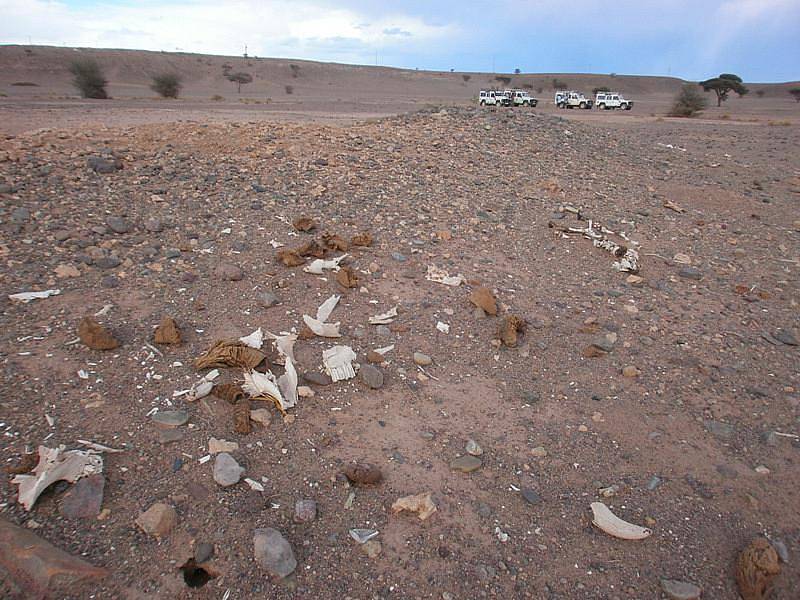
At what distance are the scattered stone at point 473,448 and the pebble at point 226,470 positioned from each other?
1067mm

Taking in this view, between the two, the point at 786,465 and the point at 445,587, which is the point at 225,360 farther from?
the point at 786,465

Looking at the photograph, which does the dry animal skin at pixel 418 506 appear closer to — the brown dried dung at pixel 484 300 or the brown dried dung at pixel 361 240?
the brown dried dung at pixel 484 300

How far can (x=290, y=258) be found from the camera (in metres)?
4.14

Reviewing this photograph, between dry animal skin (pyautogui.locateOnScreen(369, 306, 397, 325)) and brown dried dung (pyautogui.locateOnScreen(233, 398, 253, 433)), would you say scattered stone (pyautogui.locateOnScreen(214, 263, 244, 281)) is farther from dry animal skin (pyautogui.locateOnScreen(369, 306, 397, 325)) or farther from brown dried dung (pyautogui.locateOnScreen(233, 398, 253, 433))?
brown dried dung (pyautogui.locateOnScreen(233, 398, 253, 433))

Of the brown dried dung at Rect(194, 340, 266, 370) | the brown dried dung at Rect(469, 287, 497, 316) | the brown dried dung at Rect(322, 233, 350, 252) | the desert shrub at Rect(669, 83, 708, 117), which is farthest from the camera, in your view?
the desert shrub at Rect(669, 83, 708, 117)

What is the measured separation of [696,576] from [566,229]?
3.70 metres

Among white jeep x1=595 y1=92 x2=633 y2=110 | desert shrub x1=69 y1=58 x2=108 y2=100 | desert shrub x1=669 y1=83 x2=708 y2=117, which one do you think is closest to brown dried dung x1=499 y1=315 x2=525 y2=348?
desert shrub x1=69 y1=58 x2=108 y2=100

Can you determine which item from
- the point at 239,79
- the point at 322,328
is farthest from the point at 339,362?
the point at 239,79

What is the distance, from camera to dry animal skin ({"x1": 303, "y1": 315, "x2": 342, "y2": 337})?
11.1 ft

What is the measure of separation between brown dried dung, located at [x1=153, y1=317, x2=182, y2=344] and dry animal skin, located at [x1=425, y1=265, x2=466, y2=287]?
1.91 meters

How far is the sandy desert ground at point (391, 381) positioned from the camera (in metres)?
2.01

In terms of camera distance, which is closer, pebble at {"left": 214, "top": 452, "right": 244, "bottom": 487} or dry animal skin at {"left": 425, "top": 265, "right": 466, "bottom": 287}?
pebble at {"left": 214, "top": 452, "right": 244, "bottom": 487}

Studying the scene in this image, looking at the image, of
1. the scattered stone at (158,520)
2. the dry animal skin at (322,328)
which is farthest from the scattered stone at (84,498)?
the dry animal skin at (322,328)

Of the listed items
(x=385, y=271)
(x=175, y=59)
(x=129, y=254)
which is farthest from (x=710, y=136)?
(x=175, y=59)
